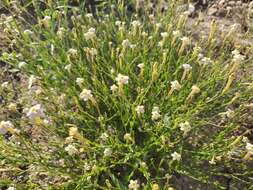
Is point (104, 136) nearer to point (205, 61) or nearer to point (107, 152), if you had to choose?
point (107, 152)

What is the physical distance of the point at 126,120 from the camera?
6.37 ft

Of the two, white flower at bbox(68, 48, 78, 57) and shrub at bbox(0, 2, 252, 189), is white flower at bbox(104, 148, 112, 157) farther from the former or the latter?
white flower at bbox(68, 48, 78, 57)

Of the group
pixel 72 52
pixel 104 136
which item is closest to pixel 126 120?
pixel 104 136

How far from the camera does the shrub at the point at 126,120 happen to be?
5.97ft

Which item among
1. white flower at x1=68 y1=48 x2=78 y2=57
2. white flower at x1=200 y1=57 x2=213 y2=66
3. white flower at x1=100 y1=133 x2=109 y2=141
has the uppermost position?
white flower at x1=68 y1=48 x2=78 y2=57

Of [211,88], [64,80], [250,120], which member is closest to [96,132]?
[64,80]

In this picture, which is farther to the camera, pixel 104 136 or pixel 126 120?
pixel 126 120

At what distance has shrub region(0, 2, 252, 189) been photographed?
5.97ft

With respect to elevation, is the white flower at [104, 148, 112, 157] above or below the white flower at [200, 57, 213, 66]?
below

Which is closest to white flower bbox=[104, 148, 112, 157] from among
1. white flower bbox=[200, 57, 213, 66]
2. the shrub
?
the shrub

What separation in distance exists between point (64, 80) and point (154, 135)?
0.66m

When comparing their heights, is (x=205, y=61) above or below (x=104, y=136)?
above

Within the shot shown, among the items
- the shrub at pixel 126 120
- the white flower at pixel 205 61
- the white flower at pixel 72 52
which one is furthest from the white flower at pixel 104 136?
the white flower at pixel 205 61

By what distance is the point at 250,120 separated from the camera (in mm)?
2271
